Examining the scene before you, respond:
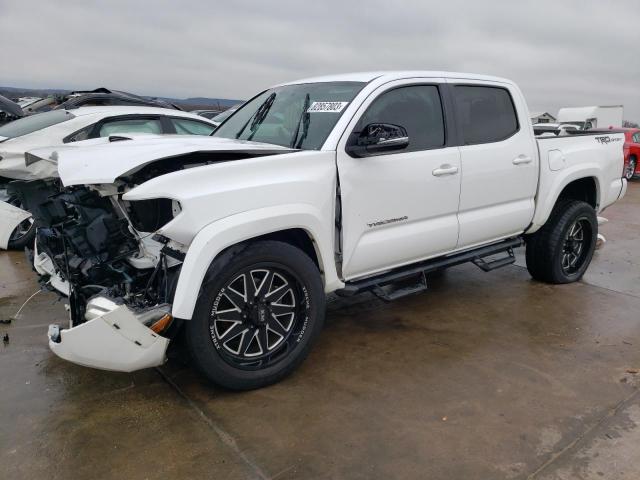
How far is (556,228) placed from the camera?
4.91m

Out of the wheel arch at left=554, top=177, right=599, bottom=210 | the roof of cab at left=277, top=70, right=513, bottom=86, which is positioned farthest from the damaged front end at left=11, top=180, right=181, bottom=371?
the wheel arch at left=554, top=177, right=599, bottom=210

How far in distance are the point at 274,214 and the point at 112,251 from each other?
1.02 m

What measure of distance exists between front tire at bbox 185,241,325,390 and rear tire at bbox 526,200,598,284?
2758 millimetres

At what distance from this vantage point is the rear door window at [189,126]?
6734 mm

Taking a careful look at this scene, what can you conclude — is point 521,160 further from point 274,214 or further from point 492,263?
point 274,214

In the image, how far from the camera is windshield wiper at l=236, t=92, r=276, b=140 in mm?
4141

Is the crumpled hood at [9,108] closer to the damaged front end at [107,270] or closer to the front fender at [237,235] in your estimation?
the damaged front end at [107,270]

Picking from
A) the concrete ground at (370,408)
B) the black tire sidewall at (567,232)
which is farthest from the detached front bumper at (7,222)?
the black tire sidewall at (567,232)

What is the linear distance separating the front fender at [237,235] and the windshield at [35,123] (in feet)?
14.3

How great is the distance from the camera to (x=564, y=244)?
5.07 m

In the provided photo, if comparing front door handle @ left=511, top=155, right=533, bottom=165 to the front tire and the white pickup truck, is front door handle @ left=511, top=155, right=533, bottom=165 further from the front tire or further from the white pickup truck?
the front tire

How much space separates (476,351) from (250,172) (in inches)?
81.7

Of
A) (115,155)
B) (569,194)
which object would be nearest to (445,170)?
(569,194)

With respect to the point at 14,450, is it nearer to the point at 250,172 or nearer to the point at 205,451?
the point at 205,451
